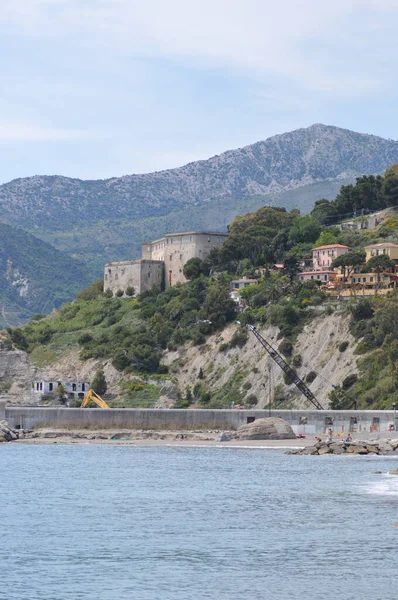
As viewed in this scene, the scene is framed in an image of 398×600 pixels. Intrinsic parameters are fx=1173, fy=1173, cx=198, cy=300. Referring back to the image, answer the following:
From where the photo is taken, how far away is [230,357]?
111 m

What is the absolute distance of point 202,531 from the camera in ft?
131

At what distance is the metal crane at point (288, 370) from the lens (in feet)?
318

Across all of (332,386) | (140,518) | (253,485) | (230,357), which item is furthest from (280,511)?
(230,357)

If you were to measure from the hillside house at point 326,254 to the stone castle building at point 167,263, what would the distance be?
16.4 metres

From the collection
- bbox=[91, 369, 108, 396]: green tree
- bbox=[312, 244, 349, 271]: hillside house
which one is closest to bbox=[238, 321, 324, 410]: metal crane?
bbox=[91, 369, 108, 396]: green tree

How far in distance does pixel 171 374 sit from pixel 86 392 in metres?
8.49

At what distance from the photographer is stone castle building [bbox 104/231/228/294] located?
13812 centimetres

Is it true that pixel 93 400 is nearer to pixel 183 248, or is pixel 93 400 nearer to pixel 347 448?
pixel 183 248

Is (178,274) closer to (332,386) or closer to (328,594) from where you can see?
(332,386)

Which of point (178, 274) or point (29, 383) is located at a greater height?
point (178, 274)

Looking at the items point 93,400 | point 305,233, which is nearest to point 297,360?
point 93,400

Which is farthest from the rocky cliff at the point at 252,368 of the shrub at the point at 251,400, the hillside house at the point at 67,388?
the hillside house at the point at 67,388

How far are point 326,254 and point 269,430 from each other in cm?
4444

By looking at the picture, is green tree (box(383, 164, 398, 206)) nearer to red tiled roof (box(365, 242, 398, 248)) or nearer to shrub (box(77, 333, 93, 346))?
red tiled roof (box(365, 242, 398, 248))
